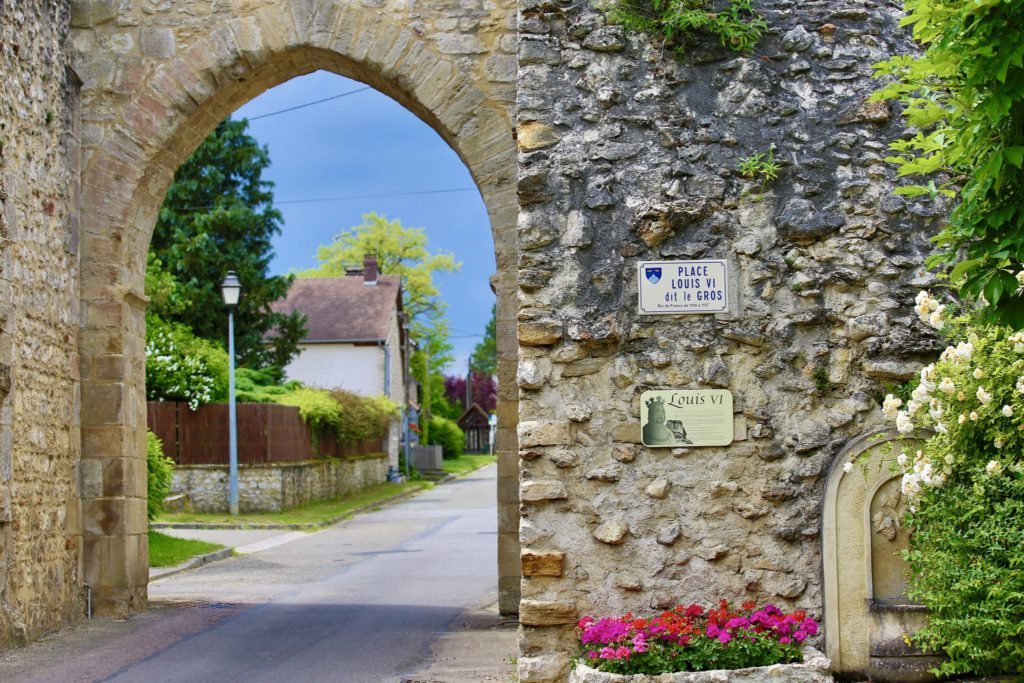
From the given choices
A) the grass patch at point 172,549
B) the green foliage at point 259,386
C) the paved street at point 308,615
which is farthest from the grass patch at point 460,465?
the grass patch at point 172,549

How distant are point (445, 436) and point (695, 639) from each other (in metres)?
46.8

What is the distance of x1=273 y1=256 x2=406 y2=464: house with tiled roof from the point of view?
4228 centimetres

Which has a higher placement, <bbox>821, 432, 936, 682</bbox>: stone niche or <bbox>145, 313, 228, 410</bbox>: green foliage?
<bbox>145, 313, 228, 410</bbox>: green foliage

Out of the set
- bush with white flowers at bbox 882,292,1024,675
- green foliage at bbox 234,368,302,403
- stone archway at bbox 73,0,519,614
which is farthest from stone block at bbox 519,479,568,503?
green foliage at bbox 234,368,302,403

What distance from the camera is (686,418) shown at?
221 inches

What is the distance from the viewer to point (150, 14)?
31.8 feet

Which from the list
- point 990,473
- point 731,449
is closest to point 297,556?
point 731,449

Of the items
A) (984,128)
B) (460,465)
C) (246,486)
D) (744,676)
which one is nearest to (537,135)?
(984,128)

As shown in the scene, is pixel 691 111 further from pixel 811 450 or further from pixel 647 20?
pixel 811 450

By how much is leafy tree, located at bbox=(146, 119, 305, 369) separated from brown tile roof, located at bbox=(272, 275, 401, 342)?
411 inches

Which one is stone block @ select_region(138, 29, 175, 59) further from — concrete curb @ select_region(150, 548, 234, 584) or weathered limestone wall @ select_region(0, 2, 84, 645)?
concrete curb @ select_region(150, 548, 234, 584)

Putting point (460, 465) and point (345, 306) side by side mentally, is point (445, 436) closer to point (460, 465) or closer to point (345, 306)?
point (460, 465)

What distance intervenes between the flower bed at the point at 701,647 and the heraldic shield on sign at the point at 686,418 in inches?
30.0

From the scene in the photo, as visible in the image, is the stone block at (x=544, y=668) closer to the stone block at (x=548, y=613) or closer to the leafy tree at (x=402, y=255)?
the stone block at (x=548, y=613)
